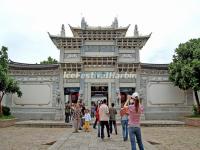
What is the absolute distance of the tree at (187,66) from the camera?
25.7 meters

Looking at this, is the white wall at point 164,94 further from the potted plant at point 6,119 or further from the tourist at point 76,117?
the tourist at point 76,117

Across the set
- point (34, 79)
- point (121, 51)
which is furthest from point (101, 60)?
point (34, 79)

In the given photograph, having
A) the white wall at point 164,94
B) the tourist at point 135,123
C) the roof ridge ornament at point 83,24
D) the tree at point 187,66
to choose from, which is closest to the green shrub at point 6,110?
the roof ridge ornament at point 83,24

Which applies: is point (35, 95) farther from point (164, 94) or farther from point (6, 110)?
point (164, 94)

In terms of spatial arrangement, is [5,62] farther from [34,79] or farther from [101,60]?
[101,60]

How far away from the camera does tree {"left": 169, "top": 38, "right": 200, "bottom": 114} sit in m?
25.7

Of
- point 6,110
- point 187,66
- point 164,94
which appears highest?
point 187,66

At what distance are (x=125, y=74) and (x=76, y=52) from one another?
508 cm

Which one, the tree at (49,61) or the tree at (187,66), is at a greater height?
the tree at (49,61)

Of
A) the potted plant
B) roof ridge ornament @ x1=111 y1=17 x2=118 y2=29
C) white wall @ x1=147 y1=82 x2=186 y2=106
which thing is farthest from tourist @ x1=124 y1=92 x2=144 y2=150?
roof ridge ornament @ x1=111 y1=17 x2=118 y2=29

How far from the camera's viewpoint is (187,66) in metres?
26.2

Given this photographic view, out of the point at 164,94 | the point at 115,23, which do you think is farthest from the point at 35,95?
the point at 164,94

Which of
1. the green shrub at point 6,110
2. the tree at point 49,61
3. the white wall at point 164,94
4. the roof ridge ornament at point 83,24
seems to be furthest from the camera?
the tree at point 49,61

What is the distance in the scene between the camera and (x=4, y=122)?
2412 cm
